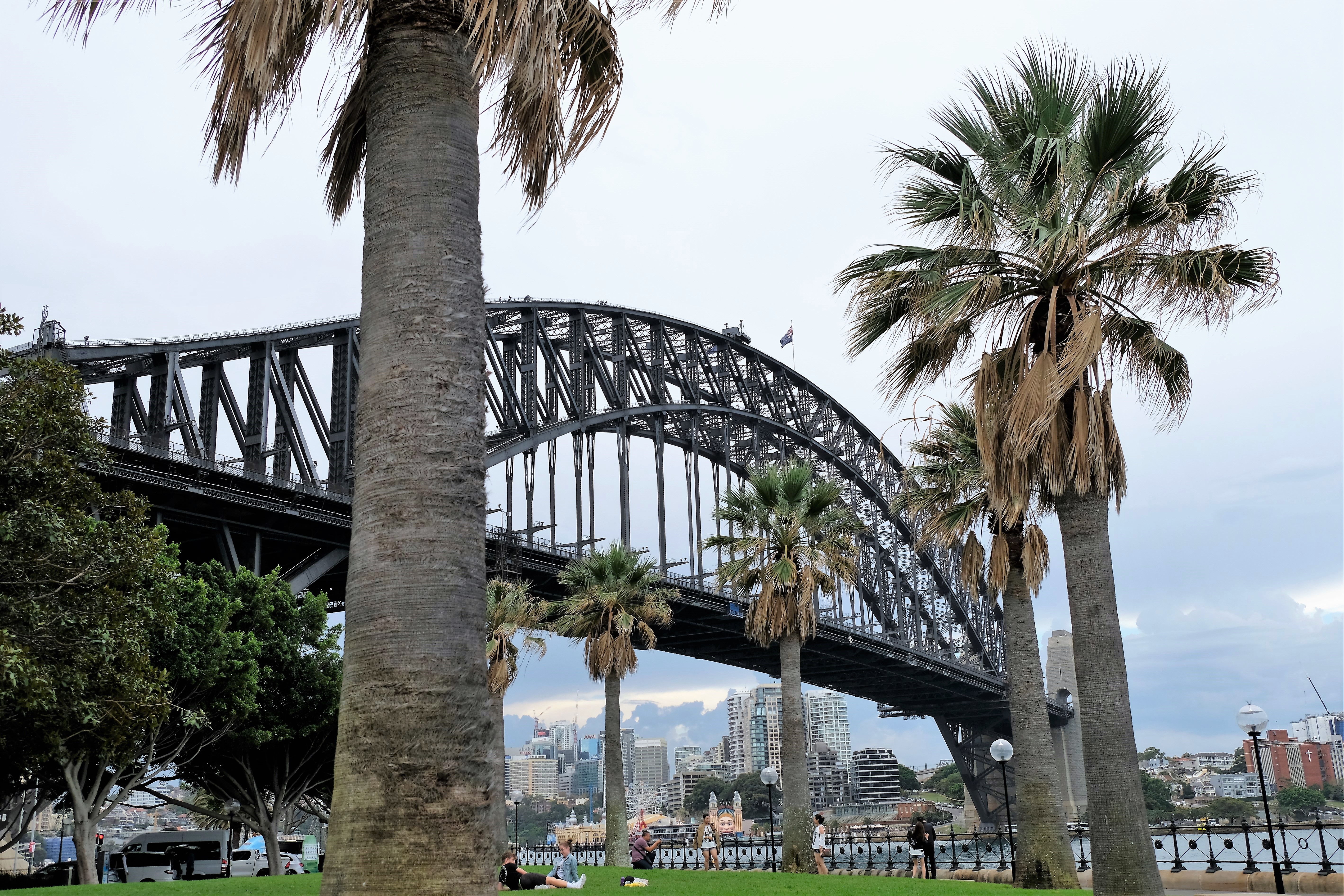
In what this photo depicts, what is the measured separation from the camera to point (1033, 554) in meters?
23.1

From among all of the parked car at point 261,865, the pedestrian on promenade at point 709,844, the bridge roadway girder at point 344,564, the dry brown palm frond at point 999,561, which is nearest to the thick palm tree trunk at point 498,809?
the dry brown palm frond at point 999,561

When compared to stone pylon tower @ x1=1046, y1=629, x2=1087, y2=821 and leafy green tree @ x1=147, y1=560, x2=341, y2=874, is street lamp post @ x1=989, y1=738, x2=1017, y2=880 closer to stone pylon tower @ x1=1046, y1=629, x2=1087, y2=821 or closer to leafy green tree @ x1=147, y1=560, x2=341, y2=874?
leafy green tree @ x1=147, y1=560, x2=341, y2=874

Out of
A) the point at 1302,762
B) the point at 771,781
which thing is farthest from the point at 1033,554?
the point at 1302,762

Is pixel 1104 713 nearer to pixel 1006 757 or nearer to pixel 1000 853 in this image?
pixel 1006 757

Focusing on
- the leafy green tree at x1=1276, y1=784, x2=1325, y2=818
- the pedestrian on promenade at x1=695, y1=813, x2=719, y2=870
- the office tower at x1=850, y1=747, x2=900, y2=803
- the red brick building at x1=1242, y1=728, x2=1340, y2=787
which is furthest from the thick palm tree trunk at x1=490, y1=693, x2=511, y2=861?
the office tower at x1=850, y1=747, x2=900, y2=803

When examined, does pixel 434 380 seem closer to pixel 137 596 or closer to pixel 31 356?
pixel 137 596

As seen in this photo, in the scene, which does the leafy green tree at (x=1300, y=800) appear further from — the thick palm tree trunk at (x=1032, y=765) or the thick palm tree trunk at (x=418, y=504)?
the thick palm tree trunk at (x=418, y=504)

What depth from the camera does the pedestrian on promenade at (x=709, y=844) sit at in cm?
3394

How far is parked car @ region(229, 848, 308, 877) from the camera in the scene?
39.9 metres

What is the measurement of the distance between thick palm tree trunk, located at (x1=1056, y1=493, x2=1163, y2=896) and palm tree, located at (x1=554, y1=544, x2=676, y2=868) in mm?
24959

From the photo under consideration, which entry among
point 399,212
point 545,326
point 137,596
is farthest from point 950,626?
point 399,212

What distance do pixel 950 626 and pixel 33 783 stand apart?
88.0 m

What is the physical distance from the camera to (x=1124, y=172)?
11.7 metres

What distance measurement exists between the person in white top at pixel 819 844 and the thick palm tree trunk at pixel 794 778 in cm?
19
